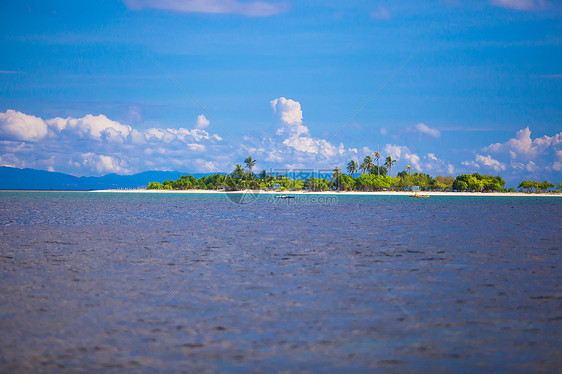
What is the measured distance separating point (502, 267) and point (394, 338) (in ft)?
60.6

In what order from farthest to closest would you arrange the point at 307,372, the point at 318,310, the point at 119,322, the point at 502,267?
the point at 502,267 < the point at 318,310 < the point at 119,322 < the point at 307,372

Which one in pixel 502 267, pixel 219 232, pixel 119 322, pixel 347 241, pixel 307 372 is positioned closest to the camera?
pixel 307 372

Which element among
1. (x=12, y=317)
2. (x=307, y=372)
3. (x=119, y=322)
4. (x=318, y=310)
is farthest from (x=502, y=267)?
(x=12, y=317)

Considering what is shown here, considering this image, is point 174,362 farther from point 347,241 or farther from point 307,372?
point 347,241

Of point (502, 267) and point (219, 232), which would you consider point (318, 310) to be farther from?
point (219, 232)

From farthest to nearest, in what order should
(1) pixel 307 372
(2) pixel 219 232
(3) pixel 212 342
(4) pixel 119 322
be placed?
(2) pixel 219 232
(4) pixel 119 322
(3) pixel 212 342
(1) pixel 307 372

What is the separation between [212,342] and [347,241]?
3258cm

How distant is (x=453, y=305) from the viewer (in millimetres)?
21766

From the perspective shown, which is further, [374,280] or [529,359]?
[374,280]

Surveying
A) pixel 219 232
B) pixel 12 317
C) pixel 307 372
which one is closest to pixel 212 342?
pixel 307 372

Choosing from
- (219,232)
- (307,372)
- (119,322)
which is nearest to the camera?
(307,372)

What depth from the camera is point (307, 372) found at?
14.1 metres

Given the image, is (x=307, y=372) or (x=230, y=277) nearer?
(x=307, y=372)

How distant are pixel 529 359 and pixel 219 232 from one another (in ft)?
145
